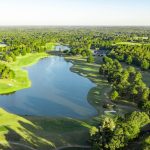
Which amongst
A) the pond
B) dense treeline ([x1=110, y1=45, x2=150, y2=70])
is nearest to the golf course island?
the pond

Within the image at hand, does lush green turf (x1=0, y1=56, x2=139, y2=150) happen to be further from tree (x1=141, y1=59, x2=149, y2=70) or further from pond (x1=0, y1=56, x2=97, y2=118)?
tree (x1=141, y1=59, x2=149, y2=70)

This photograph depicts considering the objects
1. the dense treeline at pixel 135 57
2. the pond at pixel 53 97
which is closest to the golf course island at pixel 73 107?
the pond at pixel 53 97

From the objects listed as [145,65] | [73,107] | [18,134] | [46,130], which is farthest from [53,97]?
[145,65]

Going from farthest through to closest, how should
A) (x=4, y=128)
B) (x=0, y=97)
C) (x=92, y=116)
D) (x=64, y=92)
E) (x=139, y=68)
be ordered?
(x=139, y=68)
(x=64, y=92)
(x=0, y=97)
(x=92, y=116)
(x=4, y=128)

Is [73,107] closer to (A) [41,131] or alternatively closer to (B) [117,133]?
(A) [41,131]

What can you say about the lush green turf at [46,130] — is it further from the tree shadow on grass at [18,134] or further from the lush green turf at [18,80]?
the lush green turf at [18,80]

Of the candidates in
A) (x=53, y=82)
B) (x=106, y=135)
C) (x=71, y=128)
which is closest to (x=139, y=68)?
(x=53, y=82)

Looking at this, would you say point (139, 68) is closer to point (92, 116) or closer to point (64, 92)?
point (64, 92)

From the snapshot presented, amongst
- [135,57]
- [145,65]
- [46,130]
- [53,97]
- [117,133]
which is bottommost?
[53,97]
